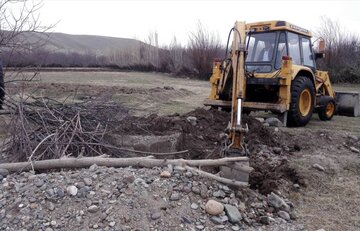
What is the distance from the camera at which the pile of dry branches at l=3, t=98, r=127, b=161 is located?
14.9 ft

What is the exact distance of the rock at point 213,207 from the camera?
3451mm

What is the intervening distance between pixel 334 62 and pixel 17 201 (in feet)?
67.6

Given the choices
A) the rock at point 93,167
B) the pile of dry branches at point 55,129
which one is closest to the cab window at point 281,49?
the pile of dry branches at point 55,129

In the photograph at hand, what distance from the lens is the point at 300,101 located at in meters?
8.17

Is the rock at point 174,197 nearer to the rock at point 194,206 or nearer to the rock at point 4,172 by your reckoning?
the rock at point 194,206

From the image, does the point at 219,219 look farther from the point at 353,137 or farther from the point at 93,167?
the point at 353,137

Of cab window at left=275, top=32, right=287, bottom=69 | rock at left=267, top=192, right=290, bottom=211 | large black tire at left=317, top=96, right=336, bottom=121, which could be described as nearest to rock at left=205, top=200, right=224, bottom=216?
rock at left=267, top=192, right=290, bottom=211

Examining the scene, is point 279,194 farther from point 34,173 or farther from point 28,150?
point 28,150

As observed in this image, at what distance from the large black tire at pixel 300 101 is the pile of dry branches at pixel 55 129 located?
12.1 feet

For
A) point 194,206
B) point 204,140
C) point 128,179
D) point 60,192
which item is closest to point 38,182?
point 60,192

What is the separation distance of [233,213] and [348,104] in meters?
7.97

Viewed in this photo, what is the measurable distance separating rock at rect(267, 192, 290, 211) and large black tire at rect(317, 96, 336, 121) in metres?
5.69

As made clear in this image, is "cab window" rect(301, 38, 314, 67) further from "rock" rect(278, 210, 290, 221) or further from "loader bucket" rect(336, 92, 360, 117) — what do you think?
"rock" rect(278, 210, 290, 221)

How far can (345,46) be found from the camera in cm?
2148
